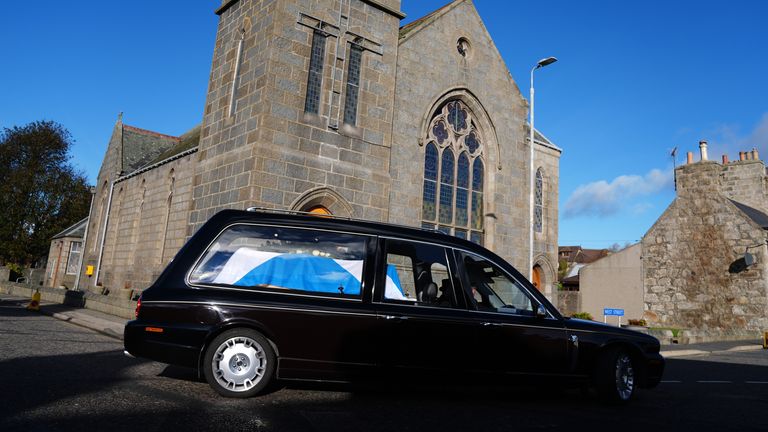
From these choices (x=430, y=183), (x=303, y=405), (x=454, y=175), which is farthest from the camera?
(x=454, y=175)

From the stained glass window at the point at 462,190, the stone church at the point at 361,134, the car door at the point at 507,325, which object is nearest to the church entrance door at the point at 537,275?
the stone church at the point at 361,134

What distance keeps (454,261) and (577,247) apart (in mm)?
96801

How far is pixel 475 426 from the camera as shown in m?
4.24

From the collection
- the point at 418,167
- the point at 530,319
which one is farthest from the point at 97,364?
the point at 418,167

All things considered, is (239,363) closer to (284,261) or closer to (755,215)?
(284,261)

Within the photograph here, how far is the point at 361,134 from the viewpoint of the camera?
47.3ft

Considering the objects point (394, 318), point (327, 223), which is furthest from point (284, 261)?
point (394, 318)

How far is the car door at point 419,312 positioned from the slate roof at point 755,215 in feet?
73.7

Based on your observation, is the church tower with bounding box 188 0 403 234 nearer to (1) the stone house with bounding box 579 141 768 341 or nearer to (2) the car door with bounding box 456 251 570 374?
(2) the car door with bounding box 456 251 570 374

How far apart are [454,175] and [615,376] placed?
12.1 m

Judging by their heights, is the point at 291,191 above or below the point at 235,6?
below

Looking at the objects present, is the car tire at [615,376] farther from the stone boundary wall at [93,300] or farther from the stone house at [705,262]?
the stone house at [705,262]

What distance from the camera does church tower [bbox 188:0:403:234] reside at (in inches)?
498

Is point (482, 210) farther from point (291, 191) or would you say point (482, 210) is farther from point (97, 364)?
point (97, 364)
